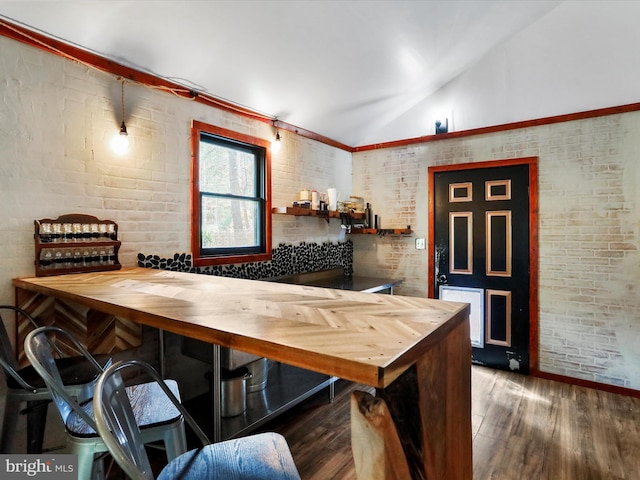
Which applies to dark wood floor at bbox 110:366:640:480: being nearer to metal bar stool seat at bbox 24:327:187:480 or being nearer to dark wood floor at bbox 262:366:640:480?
dark wood floor at bbox 262:366:640:480

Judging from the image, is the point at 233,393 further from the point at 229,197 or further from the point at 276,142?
the point at 276,142

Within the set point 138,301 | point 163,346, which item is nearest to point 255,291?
point 138,301

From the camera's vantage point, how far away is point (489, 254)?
3.78 meters

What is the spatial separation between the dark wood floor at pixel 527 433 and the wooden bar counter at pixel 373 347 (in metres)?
1.22

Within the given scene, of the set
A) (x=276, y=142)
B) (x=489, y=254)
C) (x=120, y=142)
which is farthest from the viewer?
(x=489, y=254)

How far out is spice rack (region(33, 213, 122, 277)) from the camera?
81.0 inches

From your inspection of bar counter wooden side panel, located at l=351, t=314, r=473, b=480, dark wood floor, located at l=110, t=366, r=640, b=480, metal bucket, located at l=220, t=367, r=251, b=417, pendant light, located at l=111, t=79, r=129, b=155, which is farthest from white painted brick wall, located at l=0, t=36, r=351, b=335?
bar counter wooden side panel, located at l=351, t=314, r=473, b=480

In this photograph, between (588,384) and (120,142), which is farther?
(588,384)

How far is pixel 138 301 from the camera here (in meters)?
1.48

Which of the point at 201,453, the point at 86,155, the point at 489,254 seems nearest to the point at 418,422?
the point at 201,453

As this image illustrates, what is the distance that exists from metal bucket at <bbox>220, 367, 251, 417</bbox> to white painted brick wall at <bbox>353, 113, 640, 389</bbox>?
288cm

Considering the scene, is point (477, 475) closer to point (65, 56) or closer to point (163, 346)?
point (163, 346)

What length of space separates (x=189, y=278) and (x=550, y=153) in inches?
136

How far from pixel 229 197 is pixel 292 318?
220cm
